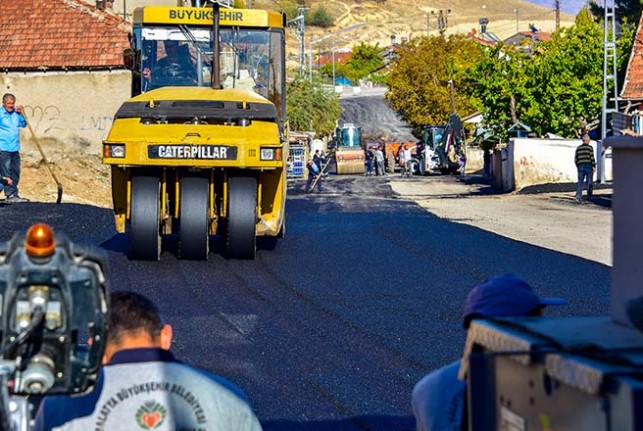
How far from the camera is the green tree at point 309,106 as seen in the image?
85744mm

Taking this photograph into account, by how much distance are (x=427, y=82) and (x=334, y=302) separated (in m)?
78.7

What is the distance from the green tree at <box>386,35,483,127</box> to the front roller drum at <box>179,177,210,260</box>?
234ft

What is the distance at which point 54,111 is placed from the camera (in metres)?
38.5

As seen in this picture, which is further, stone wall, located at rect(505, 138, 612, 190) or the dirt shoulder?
stone wall, located at rect(505, 138, 612, 190)

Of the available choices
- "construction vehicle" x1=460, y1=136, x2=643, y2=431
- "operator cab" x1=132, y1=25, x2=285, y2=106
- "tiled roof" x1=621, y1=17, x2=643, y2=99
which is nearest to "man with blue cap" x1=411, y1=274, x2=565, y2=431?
"construction vehicle" x1=460, y1=136, x2=643, y2=431

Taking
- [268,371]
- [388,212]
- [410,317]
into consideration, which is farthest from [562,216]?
[268,371]

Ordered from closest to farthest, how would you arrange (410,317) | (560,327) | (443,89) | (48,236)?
(48,236)
(560,327)
(410,317)
(443,89)

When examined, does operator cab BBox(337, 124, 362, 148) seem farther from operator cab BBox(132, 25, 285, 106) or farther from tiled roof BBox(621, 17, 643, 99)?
operator cab BBox(132, 25, 285, 106)

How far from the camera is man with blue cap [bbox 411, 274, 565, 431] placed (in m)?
4.07

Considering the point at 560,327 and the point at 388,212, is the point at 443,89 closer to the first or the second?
the point at 388,212

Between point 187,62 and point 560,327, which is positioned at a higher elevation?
point 187,62

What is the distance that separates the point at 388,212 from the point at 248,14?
25.9ft

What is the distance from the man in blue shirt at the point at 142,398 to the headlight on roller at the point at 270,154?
9550 millimetres

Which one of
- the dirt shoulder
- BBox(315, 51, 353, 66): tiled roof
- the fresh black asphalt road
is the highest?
BBox(315, 51, 353, 66): tiled roof
